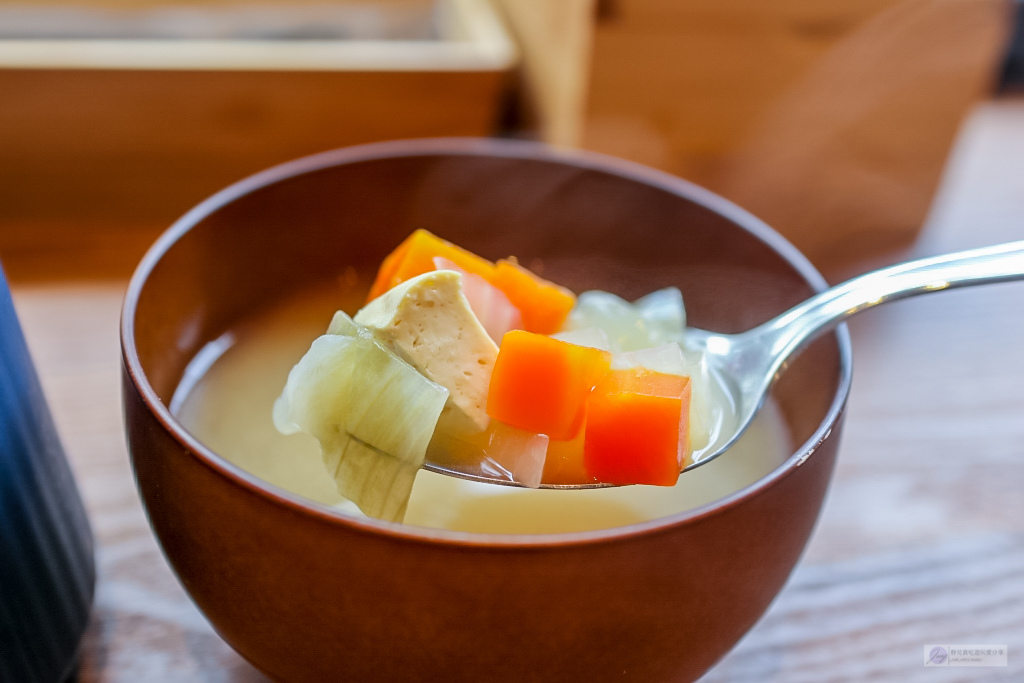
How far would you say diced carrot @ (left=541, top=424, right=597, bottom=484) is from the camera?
0.57m

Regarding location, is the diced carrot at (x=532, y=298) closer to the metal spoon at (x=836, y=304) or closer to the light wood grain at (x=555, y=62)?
the metal spoon at (x=836, y=304)

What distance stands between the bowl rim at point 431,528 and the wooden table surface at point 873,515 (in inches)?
7.2

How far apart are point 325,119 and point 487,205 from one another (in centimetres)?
39

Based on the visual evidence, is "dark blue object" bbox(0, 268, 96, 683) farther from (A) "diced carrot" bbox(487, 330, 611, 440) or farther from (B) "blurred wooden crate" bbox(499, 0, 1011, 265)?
(B) "blurred wooden crate" bbox(499, 0, 1011, 265)

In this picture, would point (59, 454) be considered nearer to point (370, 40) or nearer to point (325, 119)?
point (325, 119)

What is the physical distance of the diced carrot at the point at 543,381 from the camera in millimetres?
529

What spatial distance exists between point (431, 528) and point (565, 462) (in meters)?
0.16

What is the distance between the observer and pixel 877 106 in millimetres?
1062

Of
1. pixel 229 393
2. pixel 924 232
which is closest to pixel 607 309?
pixel 229 393

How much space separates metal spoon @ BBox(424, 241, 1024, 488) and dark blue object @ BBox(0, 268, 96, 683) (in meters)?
0.42

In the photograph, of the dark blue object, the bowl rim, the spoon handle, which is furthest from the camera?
the spoon handle

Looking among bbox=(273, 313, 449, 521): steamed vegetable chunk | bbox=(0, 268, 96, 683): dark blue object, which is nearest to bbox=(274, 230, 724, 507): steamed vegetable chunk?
bbox=(273, 313, 449, 521): steamed vegetable chunk

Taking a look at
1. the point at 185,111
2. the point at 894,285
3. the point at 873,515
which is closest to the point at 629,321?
the point at 894,285

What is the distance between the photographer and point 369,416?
0.52 meters
